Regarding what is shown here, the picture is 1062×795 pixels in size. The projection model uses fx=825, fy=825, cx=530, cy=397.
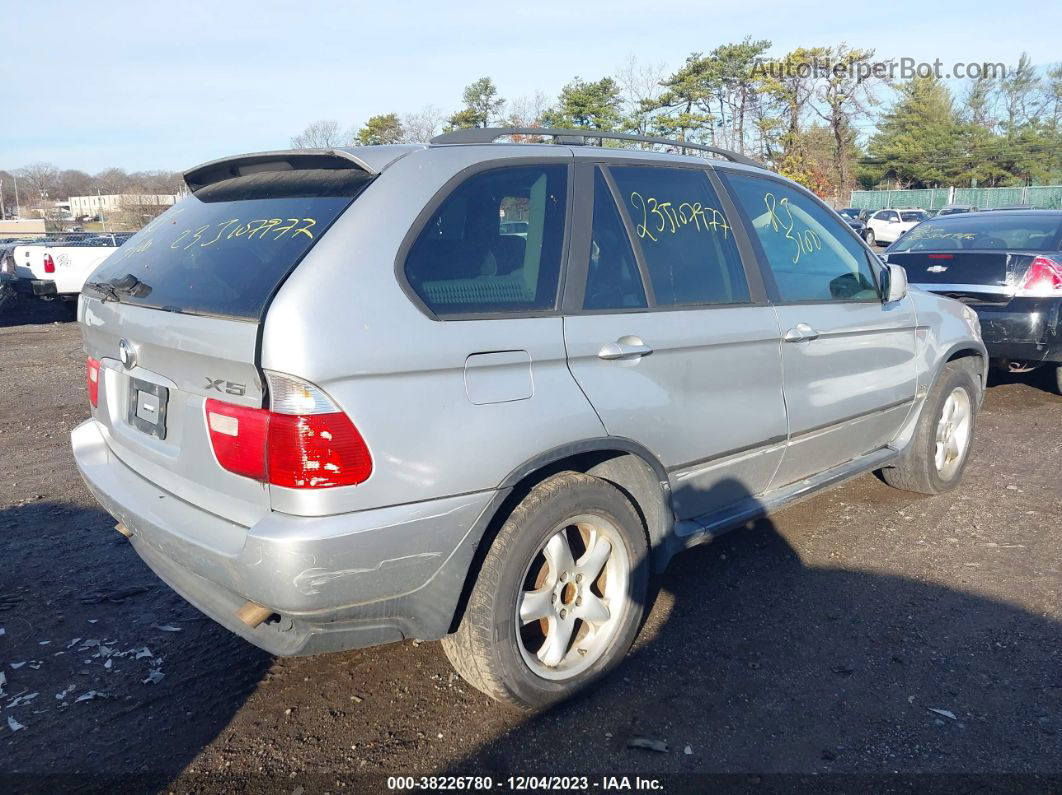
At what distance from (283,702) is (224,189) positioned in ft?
6.28

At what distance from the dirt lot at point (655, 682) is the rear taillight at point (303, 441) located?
3.32 feet

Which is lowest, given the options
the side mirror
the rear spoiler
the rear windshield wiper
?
the side mirror

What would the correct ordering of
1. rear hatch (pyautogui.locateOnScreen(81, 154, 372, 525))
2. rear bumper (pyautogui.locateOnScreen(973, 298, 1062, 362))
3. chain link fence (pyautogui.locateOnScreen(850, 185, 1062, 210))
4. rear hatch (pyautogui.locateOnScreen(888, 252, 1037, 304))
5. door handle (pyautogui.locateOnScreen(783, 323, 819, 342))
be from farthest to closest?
chain link fence (pyautogui.locateOnScreen(850, 185, 1062, 210)) → rear hatch (pyautogui.locateOnScreen(888, 252, 1037, 304)) → rear bumper (pyautogui.locateOnScreen(973, 298, 1062, 362)) → door handle (pyautogui.locateOnScreen(783, 323, 819, 342)) → rear hatch (pyautogui.locateOnScreen(81, 154, 372, 525))

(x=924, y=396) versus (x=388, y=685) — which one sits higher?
(x=924, y=396)

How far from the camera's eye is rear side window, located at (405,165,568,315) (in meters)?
2.55

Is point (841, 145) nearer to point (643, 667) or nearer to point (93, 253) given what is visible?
point (93, 253)

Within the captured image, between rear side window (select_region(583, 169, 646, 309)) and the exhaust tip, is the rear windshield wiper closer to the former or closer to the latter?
the exhaust tip

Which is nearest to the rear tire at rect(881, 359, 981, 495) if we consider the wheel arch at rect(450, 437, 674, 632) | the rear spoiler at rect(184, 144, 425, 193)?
the wheel arch at rect(450, 437, 674, 632)

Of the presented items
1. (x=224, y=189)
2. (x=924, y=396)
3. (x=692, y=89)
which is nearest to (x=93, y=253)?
(x=224, y=189)

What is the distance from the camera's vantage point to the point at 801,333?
364cm

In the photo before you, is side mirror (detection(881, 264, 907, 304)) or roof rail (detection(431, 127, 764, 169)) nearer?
roof rail (detection(431, 127, 764, 169))

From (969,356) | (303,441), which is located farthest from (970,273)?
(303,441)

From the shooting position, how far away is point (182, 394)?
2574 millimetres

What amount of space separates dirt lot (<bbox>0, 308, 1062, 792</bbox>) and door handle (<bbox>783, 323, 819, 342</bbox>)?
3.79 feet
